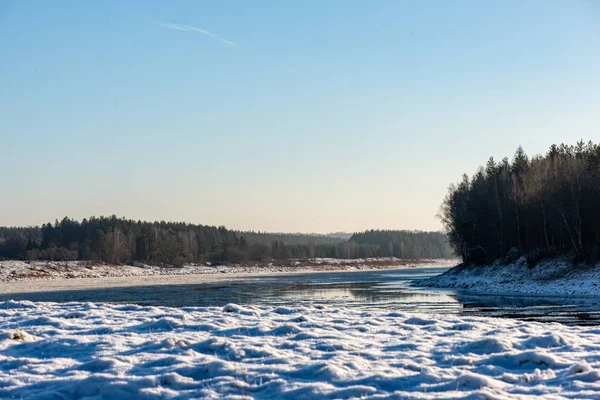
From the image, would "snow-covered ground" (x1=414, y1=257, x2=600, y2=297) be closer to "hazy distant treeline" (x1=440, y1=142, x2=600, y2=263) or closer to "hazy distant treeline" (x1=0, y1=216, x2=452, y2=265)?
"hazy distant treeline" (x1=440, y1=142, x2=600, y2=263)

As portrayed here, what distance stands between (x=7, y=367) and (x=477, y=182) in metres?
74.7

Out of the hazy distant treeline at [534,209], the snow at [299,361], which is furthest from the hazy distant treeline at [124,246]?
the snow at [299,361]

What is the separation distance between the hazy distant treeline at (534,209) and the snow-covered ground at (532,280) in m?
1.76

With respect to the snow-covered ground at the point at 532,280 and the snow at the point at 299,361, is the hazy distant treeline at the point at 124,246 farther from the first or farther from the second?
the snow at the point at 299,361

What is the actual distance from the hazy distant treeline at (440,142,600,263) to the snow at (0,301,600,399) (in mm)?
37627

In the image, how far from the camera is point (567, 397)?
7.95 meters

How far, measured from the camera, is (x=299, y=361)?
33.8 feet

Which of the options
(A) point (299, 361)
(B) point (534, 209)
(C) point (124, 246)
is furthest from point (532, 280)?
(C) point (124, 246)

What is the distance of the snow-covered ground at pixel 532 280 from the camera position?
3953 cm

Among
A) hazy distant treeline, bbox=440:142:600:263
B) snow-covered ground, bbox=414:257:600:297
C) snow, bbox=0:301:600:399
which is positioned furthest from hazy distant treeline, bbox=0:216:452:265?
snow, bbox=0:301:600:399

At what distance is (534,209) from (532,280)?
1466 centimetres

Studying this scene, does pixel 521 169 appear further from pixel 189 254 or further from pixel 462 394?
pixel 189 254

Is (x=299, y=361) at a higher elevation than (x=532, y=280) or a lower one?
higher

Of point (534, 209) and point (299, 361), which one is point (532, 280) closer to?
point (534, 209)
